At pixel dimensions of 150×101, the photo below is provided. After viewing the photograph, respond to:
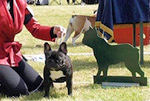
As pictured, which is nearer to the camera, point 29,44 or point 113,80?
point 113,80

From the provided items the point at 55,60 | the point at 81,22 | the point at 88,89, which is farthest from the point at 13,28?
the point at 81,22

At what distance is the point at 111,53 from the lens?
398 centimetres

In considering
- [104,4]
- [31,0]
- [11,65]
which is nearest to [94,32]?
[11,65]

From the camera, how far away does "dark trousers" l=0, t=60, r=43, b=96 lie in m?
3.61

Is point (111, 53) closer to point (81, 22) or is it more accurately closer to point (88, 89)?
point (88, 89)

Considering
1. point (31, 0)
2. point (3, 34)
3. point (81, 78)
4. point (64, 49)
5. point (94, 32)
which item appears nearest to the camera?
point (64, 49)

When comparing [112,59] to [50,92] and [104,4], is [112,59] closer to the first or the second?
[50,92]

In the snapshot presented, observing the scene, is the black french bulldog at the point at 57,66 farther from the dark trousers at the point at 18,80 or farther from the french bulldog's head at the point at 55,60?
the dark trousers at the point at 18,80

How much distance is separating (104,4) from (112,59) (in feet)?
4.22

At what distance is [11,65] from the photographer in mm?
3738

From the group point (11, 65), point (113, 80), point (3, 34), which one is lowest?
point (113, 80)

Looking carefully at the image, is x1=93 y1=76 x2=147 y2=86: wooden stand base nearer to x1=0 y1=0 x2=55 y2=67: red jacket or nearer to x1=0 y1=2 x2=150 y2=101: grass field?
x1=0 y1=2 x2=150 y2=101: grass field

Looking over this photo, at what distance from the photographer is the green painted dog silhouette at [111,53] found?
3885 millimetres

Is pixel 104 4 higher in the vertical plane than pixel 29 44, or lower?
higher
